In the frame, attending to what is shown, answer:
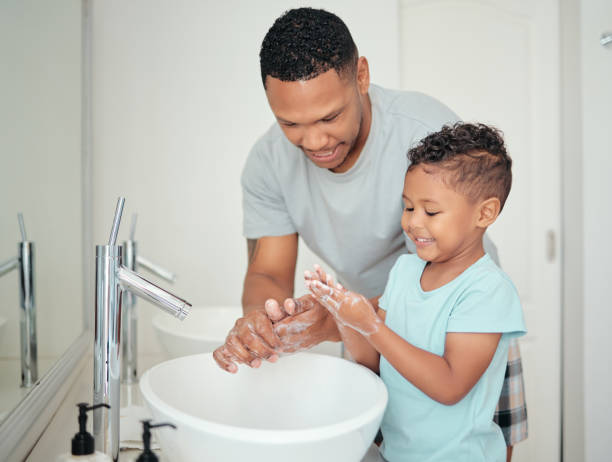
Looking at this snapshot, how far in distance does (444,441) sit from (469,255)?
0.31 m

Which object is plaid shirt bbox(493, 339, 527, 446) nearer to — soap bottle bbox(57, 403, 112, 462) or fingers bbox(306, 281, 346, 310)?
fingers bbox(306, 281, 346, 310)

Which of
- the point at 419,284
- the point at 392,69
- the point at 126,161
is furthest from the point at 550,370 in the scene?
the point at 126,161

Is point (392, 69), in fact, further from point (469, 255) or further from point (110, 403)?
point (110, 403)

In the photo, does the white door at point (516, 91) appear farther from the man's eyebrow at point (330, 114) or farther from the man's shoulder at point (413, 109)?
the man's eyebrow at point (330, 114)

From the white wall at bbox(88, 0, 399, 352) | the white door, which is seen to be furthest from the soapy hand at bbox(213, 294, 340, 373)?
the white door

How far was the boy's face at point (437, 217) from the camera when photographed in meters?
0.87

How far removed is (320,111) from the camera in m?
0.99

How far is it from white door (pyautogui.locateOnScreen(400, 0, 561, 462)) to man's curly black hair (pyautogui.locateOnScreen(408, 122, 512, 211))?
1490 millimetres

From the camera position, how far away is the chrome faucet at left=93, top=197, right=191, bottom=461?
0.68 metres

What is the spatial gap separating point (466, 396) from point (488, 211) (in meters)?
0.31

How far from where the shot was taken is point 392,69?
7.26ft

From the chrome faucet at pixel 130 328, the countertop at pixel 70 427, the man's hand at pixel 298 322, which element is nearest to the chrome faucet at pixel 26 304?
the countertop at pixel 70 427

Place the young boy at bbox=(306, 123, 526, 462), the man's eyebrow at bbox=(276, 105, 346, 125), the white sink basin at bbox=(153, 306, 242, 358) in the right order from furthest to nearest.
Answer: the white sink basin at bbox=(153, 306, 242, 358)
the man's eyebrow at bbox=(276, 105, 346, 125)
the young boy at bbox=(306, 123, 526, 462)

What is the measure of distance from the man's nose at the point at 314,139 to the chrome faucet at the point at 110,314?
0.44 meters
